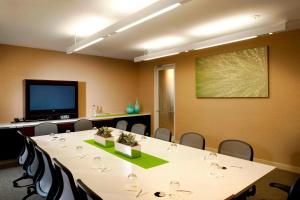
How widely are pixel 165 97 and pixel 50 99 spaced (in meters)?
3.17

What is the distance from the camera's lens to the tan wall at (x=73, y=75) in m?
4.68

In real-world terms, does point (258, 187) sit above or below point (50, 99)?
below

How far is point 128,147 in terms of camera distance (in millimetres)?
2537

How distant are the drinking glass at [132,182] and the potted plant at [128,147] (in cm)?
56

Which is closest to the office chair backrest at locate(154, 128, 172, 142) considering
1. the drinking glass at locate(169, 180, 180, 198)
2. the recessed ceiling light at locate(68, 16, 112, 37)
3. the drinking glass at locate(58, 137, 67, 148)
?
the drinking glass at locate(58, 137, 67, 148)

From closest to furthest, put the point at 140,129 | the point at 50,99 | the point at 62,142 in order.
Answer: the point at 62,142 → the point at 140,129 → the point at 50,99

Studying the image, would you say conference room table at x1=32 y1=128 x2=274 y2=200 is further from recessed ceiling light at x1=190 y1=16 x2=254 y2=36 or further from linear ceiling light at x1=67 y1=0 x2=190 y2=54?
recessed ceiling light at x1=190 y1=16 x2=254 y2=36

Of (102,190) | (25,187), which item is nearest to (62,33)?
(25,187)

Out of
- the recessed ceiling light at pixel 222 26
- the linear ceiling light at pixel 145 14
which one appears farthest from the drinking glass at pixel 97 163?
the recessed ceiling light at pixel 222 26

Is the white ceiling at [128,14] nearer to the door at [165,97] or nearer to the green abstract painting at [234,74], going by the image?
the green abstract painting at [234,74]

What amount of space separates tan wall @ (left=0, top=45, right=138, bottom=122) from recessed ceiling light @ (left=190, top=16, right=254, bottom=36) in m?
3.17

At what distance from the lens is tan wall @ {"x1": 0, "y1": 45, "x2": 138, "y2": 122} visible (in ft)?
15.3

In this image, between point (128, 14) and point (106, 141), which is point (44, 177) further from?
point (128, 14)

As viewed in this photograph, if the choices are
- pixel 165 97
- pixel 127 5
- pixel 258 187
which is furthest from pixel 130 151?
pixel 165 97
